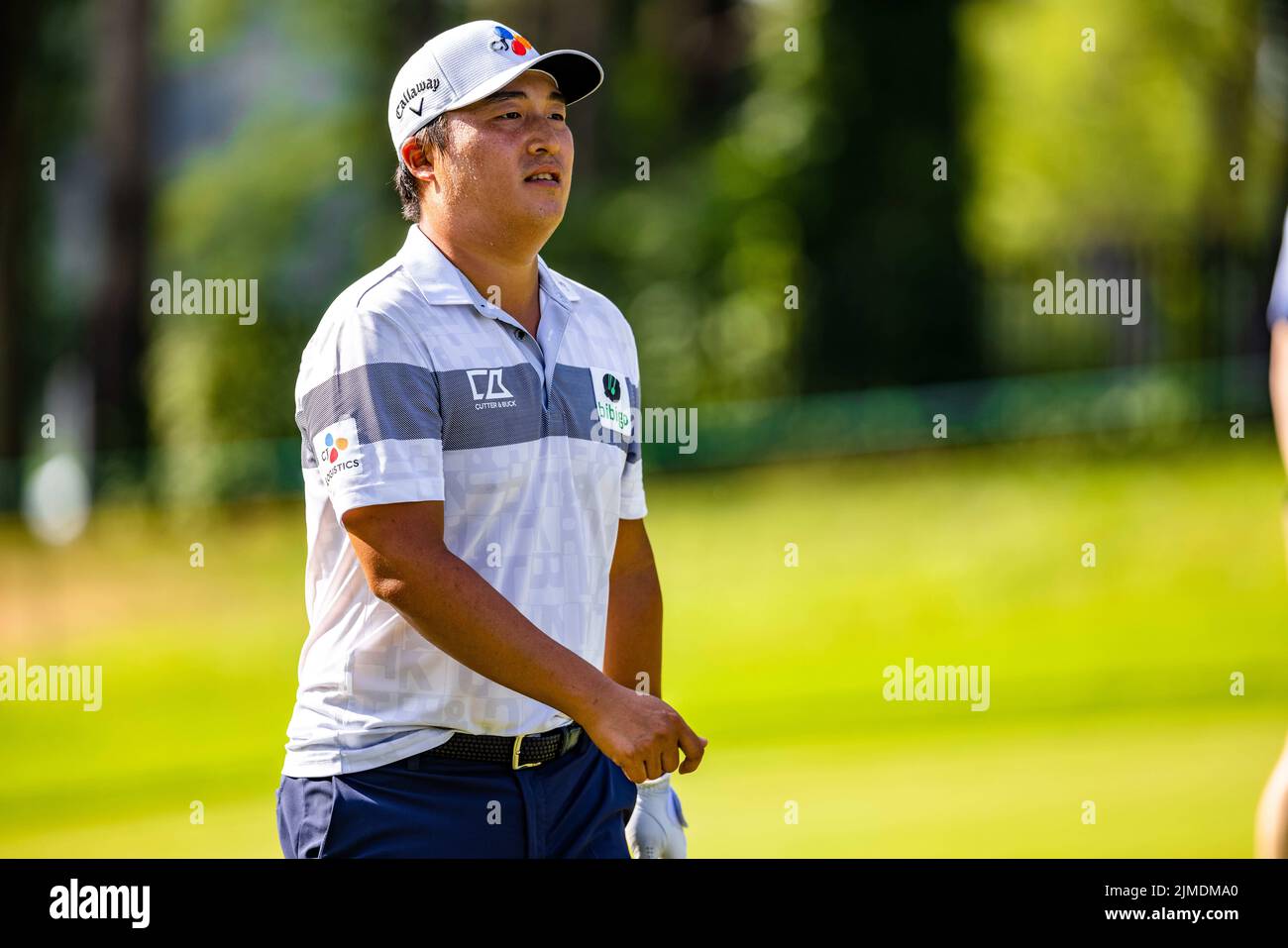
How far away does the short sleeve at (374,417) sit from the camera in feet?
10.2

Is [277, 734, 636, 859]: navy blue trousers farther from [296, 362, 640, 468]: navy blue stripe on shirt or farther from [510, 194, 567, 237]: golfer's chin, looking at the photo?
[510, 194, 567, 237]: golfer's chin

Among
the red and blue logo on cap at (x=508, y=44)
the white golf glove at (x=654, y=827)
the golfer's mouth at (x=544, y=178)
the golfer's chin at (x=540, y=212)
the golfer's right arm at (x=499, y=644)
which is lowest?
the white golf glove at (x=654, y=827)

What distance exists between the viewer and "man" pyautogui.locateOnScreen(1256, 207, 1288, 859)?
3455 millimetres

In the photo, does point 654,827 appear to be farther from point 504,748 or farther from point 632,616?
point 504,748

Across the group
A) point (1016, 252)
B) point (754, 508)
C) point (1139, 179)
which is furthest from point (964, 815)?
point (1139, 179)

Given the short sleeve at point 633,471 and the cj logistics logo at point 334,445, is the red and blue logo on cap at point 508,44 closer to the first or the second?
the short sleeve at point 633,471

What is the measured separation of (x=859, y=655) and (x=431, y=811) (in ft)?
30.3

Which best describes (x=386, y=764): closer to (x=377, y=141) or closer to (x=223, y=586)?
(x=223, y=586)

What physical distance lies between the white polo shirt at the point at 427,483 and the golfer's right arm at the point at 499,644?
92 mm

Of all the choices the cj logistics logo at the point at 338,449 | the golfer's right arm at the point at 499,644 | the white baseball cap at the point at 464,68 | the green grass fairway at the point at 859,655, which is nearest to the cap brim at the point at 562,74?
the white baseball cap at the point at 464,68

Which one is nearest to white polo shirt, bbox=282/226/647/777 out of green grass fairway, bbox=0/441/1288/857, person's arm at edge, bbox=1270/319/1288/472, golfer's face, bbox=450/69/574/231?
golfer's face, bbox=450/69/574/231

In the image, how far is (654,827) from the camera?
377 centimetres

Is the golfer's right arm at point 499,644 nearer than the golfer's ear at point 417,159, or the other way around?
the golfer's right arm at point 499,644
